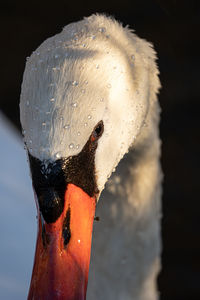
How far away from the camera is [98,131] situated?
1357 millimetres

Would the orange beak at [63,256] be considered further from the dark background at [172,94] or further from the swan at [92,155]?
the dark background at [172,94]

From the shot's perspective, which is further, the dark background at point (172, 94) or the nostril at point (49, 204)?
the dark background at point (172, 94)

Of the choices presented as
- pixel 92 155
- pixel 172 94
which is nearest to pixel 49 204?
pixel 92 155

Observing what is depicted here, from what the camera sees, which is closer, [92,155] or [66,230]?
[66,230]

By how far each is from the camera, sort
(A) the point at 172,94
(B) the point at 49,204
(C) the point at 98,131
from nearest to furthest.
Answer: (B) the point at 49,204, (C) the point at 98,131, (A) the point at 172,94

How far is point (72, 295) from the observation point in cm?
120

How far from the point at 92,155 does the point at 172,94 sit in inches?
109

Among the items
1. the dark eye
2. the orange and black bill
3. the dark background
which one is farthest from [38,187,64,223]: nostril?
the dark background

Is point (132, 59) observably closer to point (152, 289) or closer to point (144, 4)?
point (152, 289)

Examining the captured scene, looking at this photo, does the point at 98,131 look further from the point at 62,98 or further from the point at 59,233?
the point at 59,233

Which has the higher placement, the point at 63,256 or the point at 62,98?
the point at 62,98

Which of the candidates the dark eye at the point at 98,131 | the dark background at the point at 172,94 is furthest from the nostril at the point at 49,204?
the dark background at the point at 172,94

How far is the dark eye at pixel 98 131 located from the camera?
1.33 m

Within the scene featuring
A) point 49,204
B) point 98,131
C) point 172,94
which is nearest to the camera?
point 49,204
